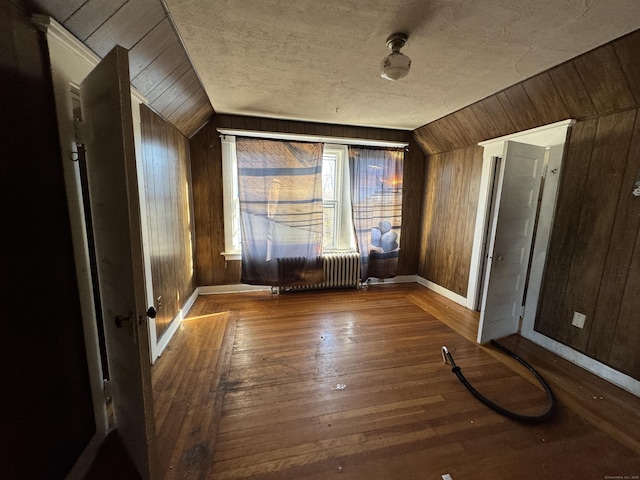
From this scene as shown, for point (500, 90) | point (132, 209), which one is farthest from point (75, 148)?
point (500, 90)

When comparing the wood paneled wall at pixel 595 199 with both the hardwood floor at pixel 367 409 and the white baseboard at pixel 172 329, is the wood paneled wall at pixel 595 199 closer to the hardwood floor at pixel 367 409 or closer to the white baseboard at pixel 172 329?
the hardwood floor at pixel 367 409

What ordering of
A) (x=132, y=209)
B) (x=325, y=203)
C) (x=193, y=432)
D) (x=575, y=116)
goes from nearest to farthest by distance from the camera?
(x=132, y=209) < (x=193, y=432) < (x=575, y=116) < (x=325, y=203)

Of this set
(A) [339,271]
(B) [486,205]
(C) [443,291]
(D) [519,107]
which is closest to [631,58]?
(D) [519,107]

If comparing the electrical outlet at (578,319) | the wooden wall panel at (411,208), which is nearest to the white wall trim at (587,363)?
the electrical outlet at (578,319)

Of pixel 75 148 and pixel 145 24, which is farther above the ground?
pixel 145 24

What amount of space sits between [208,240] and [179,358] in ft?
5.60

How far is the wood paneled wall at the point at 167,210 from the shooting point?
2.15 meters

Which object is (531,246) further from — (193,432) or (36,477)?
(36,477)

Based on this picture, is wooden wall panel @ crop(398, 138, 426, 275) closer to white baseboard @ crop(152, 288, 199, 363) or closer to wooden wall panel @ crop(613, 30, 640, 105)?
wooden wall panel @ crop(613, 30, 640, 105)

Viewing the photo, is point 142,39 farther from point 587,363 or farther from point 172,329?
point 587,363

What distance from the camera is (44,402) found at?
1083 mm

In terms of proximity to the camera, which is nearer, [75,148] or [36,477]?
[36,477]

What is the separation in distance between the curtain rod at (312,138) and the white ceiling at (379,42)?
699 millimetres

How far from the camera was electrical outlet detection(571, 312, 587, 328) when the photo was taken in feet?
7.15
